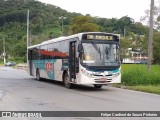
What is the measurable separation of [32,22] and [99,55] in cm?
7930

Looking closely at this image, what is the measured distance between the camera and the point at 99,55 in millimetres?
19312

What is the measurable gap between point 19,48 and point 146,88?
2958 inches

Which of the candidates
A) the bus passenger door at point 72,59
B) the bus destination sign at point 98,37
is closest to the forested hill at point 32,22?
the bus passenger door at point 72,59

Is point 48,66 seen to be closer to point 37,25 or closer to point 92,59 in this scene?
point 92,59

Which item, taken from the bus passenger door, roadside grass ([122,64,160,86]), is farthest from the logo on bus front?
roadside grass ([122,64,160,86])

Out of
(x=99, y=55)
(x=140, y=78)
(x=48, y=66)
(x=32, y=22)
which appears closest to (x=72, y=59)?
(x=99, y=55)

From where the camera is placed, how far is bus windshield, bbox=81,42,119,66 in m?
19.2

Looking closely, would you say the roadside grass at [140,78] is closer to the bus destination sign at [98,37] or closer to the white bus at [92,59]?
the white bus at [92,59]

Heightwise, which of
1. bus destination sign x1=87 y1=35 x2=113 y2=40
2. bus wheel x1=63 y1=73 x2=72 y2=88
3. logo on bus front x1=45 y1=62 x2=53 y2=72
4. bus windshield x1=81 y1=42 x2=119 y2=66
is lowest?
bus wheel x1=63 y1=73 x2=72 y2=88

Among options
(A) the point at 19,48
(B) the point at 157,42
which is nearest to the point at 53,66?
(B) the point at 157,42

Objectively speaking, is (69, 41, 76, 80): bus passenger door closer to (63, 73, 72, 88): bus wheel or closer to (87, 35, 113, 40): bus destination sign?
(63, 73, 72, 88): bus wheel

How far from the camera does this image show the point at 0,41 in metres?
110

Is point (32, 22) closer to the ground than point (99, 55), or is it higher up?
higher up

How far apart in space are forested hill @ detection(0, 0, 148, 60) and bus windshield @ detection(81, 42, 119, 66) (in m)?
68.0
